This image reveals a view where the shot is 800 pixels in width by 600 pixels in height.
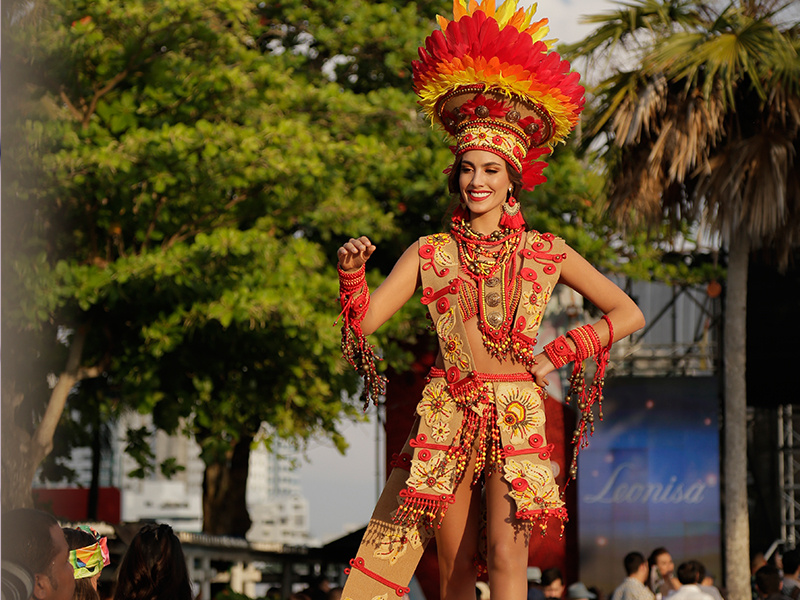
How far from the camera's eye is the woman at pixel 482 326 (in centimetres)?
373

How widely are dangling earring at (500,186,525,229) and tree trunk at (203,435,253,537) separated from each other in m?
11.8

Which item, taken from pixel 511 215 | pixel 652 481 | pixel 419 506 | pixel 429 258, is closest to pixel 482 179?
pixel 511 215

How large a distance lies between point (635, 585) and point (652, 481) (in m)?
9.29

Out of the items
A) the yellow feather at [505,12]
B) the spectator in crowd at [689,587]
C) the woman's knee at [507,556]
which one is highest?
the yellow feather at [505,12]

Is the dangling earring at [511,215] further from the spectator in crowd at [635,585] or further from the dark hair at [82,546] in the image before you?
the spectator in crowd at [635,585]

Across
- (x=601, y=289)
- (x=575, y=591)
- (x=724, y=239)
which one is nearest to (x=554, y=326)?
(x=724, y=239)

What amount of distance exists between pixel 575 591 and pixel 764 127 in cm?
505

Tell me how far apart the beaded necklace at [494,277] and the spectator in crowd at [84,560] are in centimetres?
166

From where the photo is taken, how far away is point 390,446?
11992mm

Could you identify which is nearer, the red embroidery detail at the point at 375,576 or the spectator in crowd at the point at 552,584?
the red embroidery detail at the point at 375,576

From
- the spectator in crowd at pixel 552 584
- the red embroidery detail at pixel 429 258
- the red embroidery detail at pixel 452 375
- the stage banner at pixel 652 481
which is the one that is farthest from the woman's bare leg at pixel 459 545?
the stage banner at pixel 652 481

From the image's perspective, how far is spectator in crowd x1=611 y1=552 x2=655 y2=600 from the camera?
855 cm

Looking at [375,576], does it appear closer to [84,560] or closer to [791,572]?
[84,560]

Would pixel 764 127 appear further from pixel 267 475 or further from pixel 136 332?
pixel 267 475
